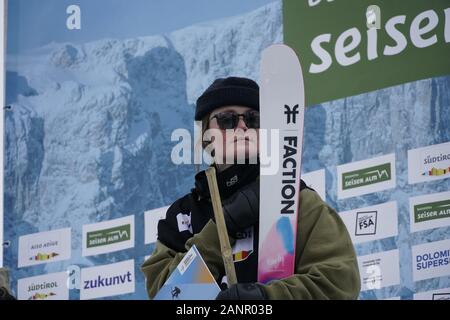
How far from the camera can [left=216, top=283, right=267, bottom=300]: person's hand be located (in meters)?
2.32

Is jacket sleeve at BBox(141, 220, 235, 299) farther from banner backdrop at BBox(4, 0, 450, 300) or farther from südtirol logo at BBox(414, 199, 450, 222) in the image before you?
südtirol logo at BBox(414, 199, 450, 222)

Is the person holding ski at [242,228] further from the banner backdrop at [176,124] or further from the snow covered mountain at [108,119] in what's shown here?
the snow covered mountain at [108,119]

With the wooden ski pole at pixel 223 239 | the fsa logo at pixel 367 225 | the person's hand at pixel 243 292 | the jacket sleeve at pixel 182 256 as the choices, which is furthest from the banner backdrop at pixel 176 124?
the person's hand at pixel 243 292

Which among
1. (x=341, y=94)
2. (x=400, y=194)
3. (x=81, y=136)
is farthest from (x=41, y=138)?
(x=400, y=194)

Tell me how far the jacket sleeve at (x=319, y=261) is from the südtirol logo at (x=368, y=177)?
6.48 feet

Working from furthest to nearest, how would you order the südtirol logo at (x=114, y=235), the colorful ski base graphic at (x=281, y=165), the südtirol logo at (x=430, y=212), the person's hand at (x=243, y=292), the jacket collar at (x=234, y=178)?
the südtirol logo at (x=114, y=235) → the südtirol logo at (x=430, y=212) → the jacket collar at (x=234, y=178) → the colorful ski base graphic at (x=281, y=165) → the person's hand at (x=243, y=292)

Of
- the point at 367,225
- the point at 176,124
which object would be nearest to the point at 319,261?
the point at 367,225

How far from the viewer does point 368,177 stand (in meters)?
4.61

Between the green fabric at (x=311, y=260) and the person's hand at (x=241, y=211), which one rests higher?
the person's hand at (x=241, y=211)

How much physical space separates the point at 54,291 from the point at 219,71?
4.74 ft

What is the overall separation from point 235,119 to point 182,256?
43cm

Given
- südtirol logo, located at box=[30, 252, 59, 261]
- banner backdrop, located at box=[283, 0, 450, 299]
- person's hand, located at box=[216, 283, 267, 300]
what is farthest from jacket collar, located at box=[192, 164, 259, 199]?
südtirol logo, located at box=[30, 252, 59, 261]

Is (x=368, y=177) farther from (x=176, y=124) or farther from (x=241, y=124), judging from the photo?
(x=241, y=124)

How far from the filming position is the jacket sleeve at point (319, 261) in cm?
242
